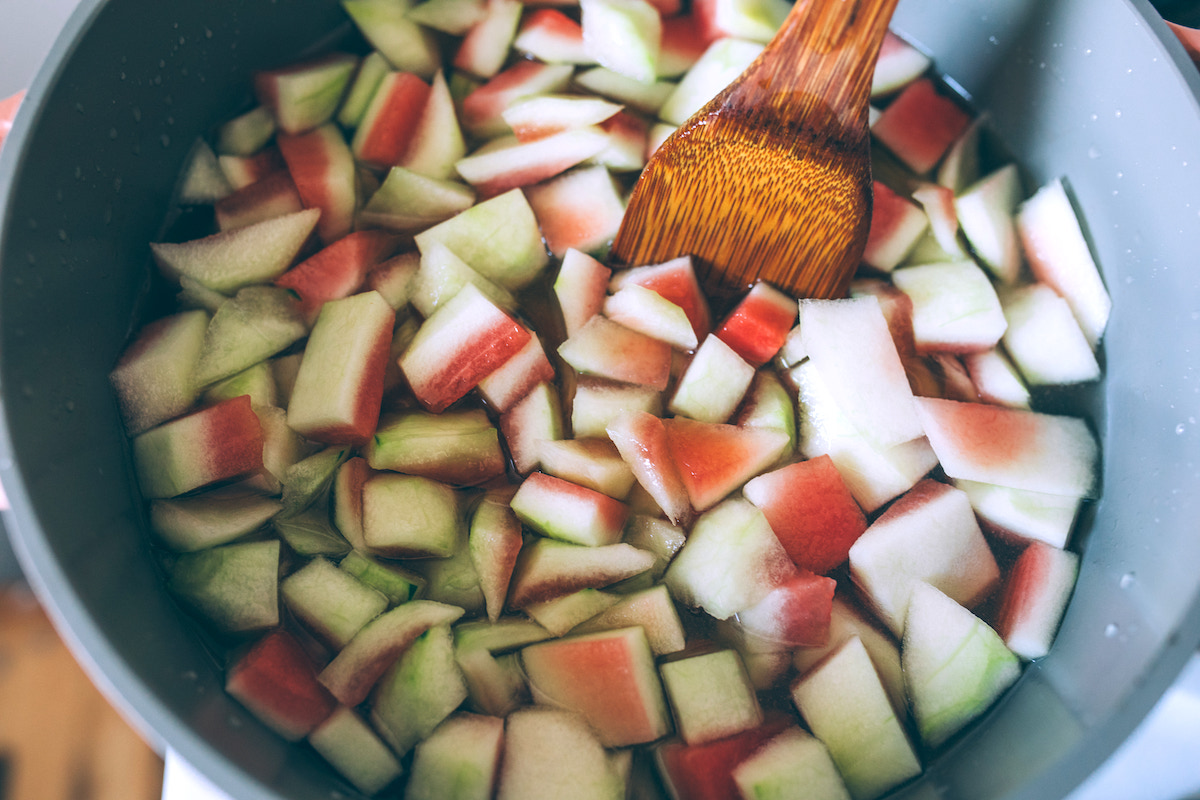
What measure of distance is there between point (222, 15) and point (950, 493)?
1290mm

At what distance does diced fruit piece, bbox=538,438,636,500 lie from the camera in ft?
3.31

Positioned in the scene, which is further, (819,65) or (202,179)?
(202,179)

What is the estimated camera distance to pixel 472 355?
41.4 inches

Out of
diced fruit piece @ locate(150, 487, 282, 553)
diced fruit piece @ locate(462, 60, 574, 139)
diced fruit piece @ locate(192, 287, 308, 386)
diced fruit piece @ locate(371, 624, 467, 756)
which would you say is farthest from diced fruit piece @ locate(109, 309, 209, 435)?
diced fruit piece @ locate(462, 60, 574, 139)

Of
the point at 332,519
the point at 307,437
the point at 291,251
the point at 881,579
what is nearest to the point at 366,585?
the point at 332,519

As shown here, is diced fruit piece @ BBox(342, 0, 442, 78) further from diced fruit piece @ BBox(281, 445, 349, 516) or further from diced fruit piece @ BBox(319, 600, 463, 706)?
diced fruit piece @ BBox(319, 600, 463, 706)

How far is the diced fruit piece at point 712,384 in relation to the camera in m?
1.08

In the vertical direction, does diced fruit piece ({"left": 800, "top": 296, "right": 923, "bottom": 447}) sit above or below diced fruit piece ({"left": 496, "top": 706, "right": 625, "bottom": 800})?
above

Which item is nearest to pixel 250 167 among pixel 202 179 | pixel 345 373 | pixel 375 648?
pixel 202 179

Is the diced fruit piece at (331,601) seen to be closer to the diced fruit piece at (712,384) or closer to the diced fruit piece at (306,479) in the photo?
the diced fruit piece at (306,479)

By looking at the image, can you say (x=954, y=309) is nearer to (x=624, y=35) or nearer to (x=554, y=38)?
(x=624, y=35)

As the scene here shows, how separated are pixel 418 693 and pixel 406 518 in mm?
218

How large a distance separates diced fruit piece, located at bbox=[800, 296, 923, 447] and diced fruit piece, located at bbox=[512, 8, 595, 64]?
0.61 meters

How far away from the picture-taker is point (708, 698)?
0.94 m
